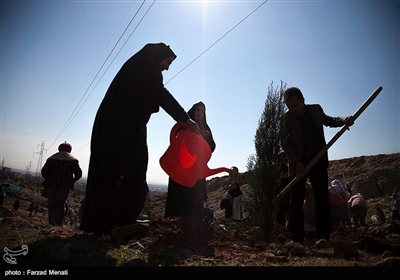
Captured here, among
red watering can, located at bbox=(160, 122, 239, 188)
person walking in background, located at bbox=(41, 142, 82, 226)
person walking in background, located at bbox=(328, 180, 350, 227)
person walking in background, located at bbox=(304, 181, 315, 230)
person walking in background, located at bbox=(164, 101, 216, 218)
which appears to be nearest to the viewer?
red watering can, located at bbox=(160, 122, 239, 188)

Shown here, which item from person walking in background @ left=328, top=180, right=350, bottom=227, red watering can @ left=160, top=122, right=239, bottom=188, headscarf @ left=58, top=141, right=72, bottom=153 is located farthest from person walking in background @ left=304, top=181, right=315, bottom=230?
headscarf @ left=58, top=141, right=72, bottom=153

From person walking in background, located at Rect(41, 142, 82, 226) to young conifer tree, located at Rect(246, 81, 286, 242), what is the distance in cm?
311

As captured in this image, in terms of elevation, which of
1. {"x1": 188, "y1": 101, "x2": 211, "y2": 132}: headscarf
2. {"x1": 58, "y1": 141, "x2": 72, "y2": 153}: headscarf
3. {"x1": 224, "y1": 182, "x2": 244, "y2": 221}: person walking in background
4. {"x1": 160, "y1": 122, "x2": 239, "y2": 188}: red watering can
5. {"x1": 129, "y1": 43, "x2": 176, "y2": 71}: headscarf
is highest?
{"x1": 129, "y1": 43, "x2": 176, "y2": 71}: headscarf

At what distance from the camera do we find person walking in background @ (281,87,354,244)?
357cm

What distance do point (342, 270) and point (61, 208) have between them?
15.6ft

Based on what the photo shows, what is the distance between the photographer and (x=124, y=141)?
302 cm

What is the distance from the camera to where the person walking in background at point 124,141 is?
2.89 metres

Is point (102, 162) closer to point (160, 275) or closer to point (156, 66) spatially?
point (156, 66)

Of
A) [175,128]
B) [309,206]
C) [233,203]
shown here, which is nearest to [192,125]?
[175,128]

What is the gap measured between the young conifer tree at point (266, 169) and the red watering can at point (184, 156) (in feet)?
1.99

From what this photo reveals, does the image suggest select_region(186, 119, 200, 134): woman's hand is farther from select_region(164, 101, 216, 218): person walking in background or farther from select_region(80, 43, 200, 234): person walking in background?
select_region(164, 101, 216, 218): person walking in background

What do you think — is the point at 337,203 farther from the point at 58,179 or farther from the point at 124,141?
the point at 58,179

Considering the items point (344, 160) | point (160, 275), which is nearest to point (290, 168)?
point (160, 275)

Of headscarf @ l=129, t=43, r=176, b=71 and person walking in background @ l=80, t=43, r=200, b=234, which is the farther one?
headscarf @ l=129, t=43, r=176, b=71
